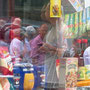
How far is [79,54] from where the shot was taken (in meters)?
3.26

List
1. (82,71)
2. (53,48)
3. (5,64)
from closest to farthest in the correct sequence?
(5,64) → (53,48) → (82,71)

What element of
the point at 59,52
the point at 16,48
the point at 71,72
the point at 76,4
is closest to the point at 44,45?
the point at 59,52

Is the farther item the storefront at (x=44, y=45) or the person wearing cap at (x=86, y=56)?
the person wearing cap at (x=86, y=56)

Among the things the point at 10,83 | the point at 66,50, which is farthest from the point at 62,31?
the point at 10,83

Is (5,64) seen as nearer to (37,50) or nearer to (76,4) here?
(37,50)

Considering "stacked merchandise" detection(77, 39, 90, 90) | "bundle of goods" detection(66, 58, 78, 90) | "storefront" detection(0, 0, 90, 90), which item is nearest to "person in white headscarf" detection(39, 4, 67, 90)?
"storefront" detection(0, 0, 90, 90)

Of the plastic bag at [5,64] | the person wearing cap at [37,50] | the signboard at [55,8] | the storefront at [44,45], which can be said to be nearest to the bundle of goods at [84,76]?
the storefront at [44,45]

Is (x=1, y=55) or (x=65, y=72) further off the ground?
(x=1, y=55)

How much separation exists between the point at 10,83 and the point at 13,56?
1.03 ft

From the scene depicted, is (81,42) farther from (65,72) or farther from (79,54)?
(65,72)

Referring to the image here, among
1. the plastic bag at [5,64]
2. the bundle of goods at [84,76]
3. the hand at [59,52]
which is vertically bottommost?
the bundle of goods at [84,76]

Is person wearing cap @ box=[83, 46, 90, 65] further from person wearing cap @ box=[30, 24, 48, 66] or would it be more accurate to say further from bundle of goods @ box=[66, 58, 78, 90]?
person wearing cap @ box=[30, 24, 48, 66]

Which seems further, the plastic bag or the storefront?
the storefront

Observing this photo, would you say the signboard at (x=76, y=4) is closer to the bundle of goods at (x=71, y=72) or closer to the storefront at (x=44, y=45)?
the storefront at (x=44, y=45)
